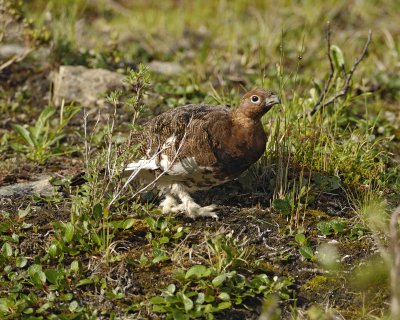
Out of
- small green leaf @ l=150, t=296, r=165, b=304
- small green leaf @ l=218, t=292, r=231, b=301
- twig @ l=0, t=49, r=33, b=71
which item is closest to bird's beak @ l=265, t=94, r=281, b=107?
small green leaf @ l=218, t=292, r=231, b=301

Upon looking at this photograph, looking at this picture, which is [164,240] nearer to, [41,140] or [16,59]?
[41,140]

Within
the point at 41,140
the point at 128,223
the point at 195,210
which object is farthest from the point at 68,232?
the point at 41,140

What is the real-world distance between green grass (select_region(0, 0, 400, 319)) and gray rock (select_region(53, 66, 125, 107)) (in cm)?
17

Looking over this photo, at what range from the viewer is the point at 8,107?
625 centimetres

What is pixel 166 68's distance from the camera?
7020 millimetres

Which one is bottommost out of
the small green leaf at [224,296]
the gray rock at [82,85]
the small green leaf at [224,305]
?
the small green leaf at [224,305]

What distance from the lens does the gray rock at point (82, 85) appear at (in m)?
6.19

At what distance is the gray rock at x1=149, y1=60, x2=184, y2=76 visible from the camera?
6.84 metres

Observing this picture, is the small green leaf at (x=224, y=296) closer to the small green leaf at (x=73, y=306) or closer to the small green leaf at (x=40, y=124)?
the small green leaf at (x=73, y=306)

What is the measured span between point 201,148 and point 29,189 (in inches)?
51.6

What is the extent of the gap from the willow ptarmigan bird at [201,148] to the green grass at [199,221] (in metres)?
0.15

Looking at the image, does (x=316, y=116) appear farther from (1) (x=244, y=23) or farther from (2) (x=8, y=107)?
(1) (x=244, y=23)

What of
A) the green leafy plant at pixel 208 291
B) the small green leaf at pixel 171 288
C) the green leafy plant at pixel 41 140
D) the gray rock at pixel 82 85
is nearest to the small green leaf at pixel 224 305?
the green leafy plant at pixel 208 291

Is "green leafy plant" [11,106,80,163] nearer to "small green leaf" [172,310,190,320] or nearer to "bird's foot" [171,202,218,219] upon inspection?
"bird's foot" [171,202,218,219]
